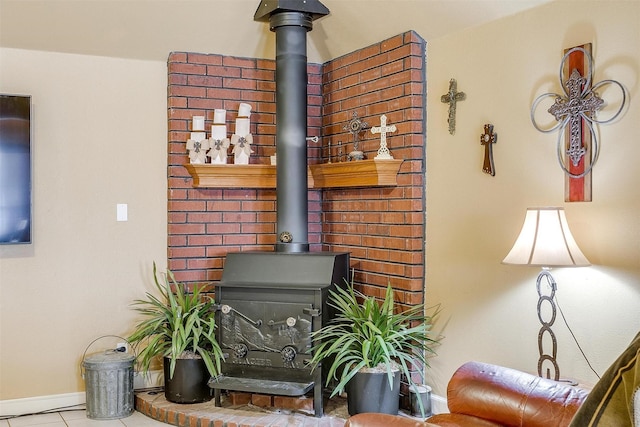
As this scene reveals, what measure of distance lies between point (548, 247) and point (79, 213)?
2.65 m

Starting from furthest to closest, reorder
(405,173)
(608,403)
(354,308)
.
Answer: (405,173)
(354,308)
(608,403)

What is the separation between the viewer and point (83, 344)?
13.0 ft

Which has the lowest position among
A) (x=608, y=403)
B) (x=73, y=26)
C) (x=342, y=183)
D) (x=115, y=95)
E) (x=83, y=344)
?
(x=83, y=344)

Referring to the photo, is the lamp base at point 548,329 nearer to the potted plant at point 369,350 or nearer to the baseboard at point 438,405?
the potted plant at point 369,350

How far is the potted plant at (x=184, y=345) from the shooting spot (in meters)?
3.63

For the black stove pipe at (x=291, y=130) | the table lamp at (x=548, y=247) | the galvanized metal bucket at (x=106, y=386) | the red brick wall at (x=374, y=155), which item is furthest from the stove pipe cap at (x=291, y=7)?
the galvanized metal bucket at (x=106, y=386)

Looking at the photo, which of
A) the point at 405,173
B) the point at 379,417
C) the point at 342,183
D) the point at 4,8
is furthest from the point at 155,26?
the point at 379,417

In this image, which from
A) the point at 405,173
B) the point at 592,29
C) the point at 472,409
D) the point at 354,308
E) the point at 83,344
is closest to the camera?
the point at 472,409

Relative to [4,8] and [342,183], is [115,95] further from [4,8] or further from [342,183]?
[342,183]

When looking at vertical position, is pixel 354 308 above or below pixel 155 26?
below

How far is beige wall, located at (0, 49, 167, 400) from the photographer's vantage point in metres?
3.84

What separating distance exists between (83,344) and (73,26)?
1.81 metres

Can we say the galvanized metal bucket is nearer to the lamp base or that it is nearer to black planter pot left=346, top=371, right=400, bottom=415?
black planter pot left=346, top=371, right=400, bottom=415

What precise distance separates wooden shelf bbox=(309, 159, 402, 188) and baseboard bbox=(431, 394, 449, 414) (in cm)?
116
